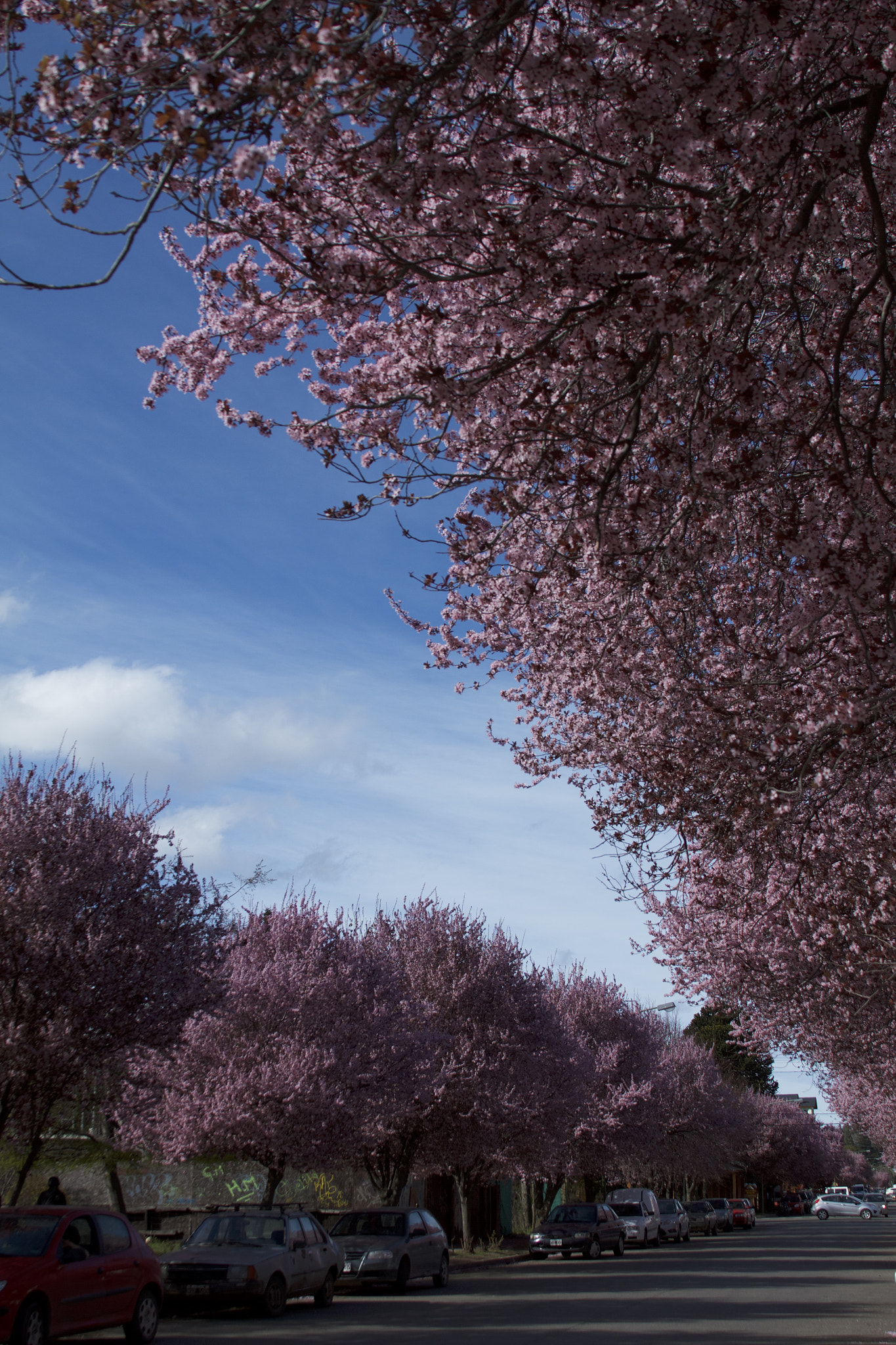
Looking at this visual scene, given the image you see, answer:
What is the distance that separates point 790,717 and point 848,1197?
78.8 m

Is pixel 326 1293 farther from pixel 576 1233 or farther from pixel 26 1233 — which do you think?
pixel 576 1233

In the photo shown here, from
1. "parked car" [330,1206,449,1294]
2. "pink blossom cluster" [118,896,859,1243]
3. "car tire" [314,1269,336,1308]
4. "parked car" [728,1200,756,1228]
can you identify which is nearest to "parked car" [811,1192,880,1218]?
"parked car" [728,1200,756,1228]

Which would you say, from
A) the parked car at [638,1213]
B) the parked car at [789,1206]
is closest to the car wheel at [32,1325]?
the parked car at [638,1213]

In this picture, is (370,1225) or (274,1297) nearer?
(274,1297)

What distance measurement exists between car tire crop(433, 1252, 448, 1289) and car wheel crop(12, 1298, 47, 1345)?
12.2 metres

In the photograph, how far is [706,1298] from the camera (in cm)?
1794

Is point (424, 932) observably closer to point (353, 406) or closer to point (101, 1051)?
point (101, 1051)

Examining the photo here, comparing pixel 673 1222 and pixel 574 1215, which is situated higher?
pixel 574 1215

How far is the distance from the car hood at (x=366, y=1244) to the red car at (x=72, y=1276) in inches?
312

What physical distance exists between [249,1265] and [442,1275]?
742 cm

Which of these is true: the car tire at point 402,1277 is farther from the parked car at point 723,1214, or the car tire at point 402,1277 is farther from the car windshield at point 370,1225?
the parked car at point 723,1214

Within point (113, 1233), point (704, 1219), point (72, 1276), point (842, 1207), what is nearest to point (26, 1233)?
point (72, 1276)

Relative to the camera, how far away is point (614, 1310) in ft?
51.9

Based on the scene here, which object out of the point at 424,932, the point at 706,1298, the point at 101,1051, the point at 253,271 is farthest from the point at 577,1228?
the point at 253,271
